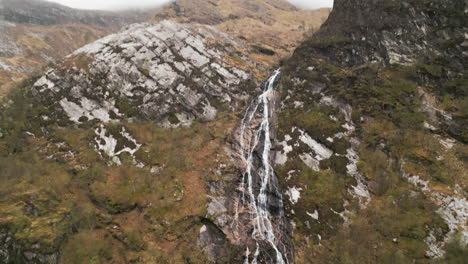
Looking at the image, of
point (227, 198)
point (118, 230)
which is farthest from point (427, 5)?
point (118, 230)

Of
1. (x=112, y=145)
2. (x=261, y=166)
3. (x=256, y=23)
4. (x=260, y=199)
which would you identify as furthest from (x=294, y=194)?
(x=256, y=23)

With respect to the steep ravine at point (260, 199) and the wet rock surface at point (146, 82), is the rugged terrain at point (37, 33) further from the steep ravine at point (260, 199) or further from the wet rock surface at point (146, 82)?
the steep ravine at point (260, 199)

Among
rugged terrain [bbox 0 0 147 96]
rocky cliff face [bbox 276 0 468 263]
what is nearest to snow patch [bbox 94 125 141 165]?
rocky cliff face [bbox 276 0 468 263]

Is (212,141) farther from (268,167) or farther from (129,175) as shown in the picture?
(129,175)

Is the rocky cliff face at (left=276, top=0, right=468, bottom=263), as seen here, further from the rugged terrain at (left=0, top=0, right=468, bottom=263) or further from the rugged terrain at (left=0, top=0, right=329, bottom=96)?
the rugged terrain at (left=0, top=0, right=329, bottom=96)

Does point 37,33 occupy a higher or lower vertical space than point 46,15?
lower

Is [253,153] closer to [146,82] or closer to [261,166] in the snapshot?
[261,166]
